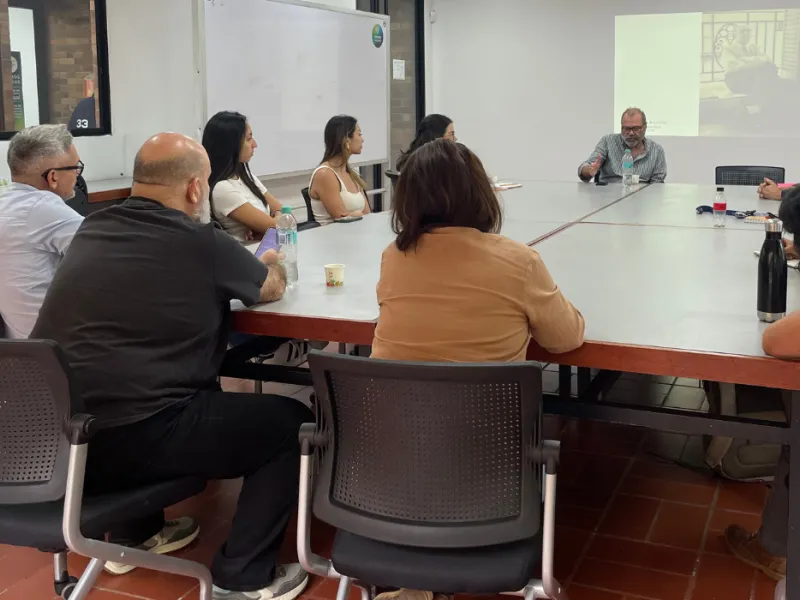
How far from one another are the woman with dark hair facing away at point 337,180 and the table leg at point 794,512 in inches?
112

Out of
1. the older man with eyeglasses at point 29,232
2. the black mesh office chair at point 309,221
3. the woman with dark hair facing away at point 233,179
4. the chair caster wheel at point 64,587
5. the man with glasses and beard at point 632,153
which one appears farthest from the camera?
the man with glasses and beard at point 632,153

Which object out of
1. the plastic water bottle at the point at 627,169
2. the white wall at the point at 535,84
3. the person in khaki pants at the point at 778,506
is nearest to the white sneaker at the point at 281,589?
the person in khaki pants at the point at 778,506

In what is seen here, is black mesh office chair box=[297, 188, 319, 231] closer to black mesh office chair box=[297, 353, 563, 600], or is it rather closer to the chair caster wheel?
the chair caster wheel

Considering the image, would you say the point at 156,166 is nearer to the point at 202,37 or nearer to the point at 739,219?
the point at 739,219

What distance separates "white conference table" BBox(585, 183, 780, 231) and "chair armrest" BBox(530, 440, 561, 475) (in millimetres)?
2426

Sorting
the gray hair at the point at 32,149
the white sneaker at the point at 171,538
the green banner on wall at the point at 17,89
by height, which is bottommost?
the white sneaker at the point at 171,538

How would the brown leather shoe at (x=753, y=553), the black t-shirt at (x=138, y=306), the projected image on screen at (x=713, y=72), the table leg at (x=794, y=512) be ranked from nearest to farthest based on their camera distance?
the table leg at (x=794, y=512) → the black t-shirt at (x=138, y=306) → the brown leather shoe at (x=753, y=553) → the projected image on screen at (x=713, y=72)

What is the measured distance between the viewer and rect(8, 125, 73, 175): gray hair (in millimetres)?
2551

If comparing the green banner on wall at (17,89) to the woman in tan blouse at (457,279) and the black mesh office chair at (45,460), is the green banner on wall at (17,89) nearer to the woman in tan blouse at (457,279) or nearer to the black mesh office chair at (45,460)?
the black mesh office chair at (45,460)

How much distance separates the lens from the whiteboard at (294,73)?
17.4 feet

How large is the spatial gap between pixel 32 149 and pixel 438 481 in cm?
167

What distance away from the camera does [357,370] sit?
1508mm

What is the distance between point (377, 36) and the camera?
7000 mm

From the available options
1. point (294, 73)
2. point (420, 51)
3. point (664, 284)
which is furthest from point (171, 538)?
point (420, 51)
